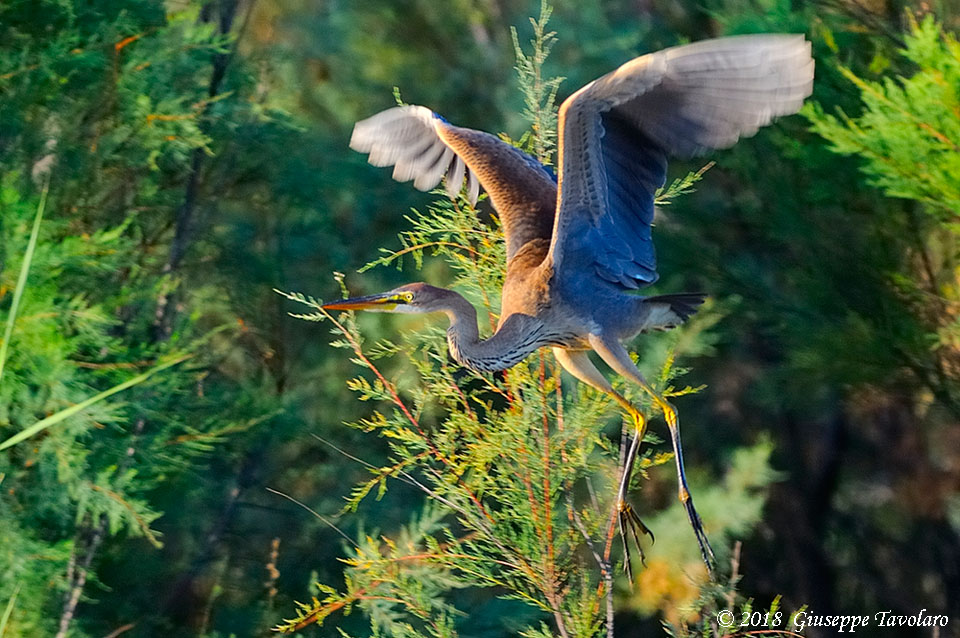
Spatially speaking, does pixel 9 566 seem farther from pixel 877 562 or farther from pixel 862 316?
pixel 877 562

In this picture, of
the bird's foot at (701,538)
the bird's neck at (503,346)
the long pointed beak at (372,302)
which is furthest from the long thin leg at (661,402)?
the long pointed beak at (372,302)

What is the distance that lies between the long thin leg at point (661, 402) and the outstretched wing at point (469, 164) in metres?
0.41

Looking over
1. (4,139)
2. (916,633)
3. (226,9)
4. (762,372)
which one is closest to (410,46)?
(226,9)

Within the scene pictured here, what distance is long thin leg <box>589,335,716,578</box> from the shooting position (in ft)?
12.7

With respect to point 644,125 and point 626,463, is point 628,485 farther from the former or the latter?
point 644,125

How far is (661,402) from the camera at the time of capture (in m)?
3.89

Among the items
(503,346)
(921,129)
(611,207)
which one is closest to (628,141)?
(611,207)

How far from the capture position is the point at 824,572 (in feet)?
34.8

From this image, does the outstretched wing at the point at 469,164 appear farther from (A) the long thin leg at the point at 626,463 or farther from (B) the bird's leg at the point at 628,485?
(B) the bird's leg at the point at 628,485

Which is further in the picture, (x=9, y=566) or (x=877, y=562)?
(x=877, y=562)

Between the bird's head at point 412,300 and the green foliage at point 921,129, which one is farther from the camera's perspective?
the green foliage at point 921,129

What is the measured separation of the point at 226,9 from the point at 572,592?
5785 mm

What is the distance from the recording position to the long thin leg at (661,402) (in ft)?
12.7

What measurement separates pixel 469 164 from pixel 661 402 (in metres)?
1.10
